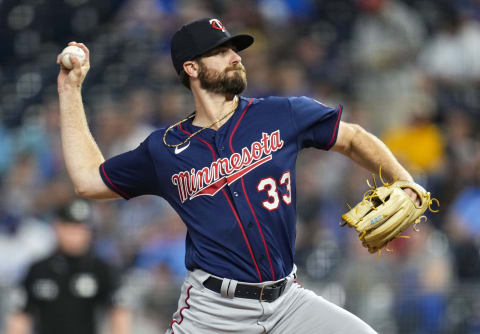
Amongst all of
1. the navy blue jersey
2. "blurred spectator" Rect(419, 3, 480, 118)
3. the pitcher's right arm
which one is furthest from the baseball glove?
"blurred spectator" Rect(419, 3, 480, 118)

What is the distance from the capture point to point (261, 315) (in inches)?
148

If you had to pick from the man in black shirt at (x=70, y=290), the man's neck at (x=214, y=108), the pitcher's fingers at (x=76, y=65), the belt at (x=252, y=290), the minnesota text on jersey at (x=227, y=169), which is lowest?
the man in black shirt at (x=70, y=290)

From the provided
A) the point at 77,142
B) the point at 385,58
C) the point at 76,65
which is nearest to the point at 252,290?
the point at 77,142

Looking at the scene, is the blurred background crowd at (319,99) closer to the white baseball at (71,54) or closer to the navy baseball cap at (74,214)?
the navy baseball cap at (74,214)

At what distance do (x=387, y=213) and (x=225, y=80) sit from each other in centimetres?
93

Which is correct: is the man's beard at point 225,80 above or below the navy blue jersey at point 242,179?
above

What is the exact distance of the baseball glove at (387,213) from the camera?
12.1 ft

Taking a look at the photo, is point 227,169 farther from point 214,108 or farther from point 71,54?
point 71,54

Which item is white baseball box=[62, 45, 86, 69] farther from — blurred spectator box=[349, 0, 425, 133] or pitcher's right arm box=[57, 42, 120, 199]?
blurred spectator box=[349, 0, 425, 133]

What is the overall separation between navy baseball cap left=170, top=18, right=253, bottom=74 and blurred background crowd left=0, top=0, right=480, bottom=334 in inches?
125

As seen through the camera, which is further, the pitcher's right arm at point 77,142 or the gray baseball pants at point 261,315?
the pitcher's right arm at point 77,142

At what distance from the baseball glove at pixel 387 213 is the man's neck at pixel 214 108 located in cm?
72

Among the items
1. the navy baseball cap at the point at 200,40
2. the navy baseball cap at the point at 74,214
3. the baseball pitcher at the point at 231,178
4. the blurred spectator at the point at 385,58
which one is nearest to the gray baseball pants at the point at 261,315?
the baseball pitcher at the point at 231,178

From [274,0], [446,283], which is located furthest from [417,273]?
[274,0]
